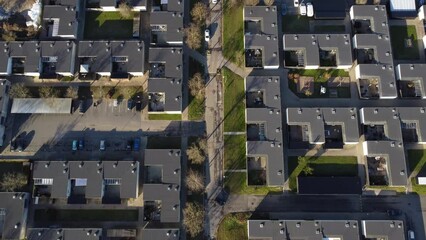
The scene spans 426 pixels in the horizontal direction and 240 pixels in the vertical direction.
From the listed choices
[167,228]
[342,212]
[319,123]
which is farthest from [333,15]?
[167,228]

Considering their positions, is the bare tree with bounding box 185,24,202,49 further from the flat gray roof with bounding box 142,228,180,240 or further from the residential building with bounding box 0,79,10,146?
the residential building with bounding box 0,79,10,146

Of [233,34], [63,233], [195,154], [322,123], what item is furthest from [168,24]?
[63,233]

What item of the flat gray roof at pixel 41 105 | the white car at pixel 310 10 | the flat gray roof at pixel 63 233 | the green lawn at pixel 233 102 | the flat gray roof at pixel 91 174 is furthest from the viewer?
the white car at pixel 310 10

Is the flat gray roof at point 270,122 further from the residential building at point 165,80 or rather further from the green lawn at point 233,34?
the residential building at point 165,80

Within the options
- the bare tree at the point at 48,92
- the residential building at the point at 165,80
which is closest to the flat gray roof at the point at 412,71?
the residential building at the point at 165,80

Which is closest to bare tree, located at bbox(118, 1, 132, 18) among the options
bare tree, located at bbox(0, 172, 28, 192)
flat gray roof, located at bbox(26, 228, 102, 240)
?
bare tree, located at bbox(0, 172, 28, 192)

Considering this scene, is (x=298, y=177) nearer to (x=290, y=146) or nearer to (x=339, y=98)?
(x=290, y=146)
